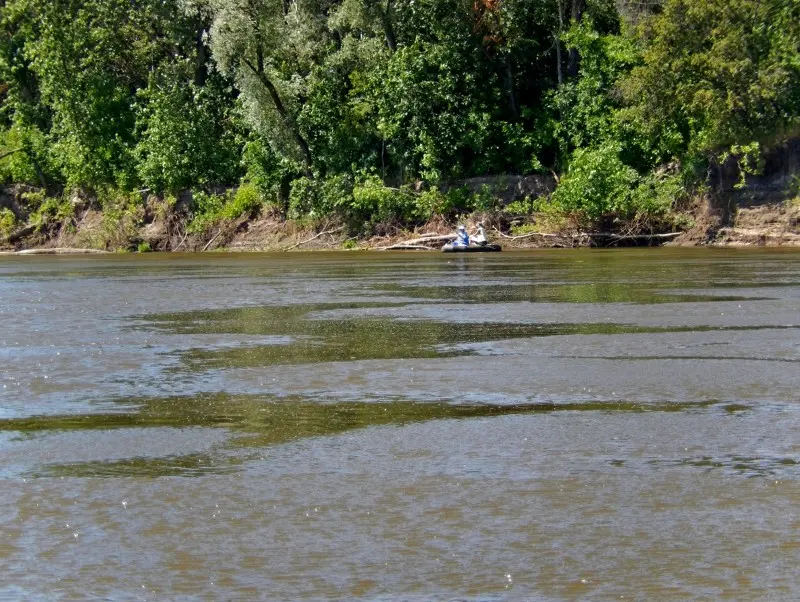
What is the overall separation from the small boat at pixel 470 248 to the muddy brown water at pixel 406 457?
25764 millimetres

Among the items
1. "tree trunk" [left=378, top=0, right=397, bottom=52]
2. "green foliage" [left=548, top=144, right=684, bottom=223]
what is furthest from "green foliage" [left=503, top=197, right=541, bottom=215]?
"tree trunk" [left=378, top=0, right=397, bottom=52]

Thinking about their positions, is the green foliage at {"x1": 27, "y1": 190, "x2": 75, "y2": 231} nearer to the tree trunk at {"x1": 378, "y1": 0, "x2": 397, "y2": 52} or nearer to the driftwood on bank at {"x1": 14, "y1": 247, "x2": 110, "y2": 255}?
the driftwood on bank at {"x1": 14, "y1": 247, "x2": 110, "y2": 255}

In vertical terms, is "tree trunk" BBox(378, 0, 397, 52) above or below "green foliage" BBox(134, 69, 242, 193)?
above

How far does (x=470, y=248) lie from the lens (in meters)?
46.3

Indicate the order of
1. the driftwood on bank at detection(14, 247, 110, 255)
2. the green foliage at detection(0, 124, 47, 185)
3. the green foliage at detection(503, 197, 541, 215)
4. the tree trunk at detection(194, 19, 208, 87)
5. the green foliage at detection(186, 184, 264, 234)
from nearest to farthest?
the green foliage at detection(503, 197, 541, 215), the green foliage at detection(186, 184, 264, 234), the driftwood on bank at detection(14, 247, 110, 255), the tree trunk at detection(194, 19, 208, 87), the green foliage at detection(0, 124, 47, 185)

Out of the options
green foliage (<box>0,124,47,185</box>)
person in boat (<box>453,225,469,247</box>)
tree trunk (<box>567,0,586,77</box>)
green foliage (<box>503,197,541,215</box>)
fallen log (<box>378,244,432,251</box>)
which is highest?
tree trunk (<box>567,0,586,77</box>)

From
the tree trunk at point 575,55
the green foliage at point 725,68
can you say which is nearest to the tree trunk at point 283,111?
the tree trunk at point 575,55

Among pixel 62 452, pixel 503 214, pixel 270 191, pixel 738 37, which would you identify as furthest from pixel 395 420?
pixel 270 191

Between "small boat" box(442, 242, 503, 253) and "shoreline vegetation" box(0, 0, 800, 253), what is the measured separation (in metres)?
5.50

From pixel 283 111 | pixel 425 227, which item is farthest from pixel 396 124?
pixel 283 111

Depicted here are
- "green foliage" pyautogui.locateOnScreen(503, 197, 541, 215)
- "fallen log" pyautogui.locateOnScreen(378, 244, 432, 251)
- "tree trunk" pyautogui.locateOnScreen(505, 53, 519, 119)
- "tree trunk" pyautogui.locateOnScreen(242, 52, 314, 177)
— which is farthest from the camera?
"tree trunk" pyautogui.locateOnScreen(505, 53, 519, 119)

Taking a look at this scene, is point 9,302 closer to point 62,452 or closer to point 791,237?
point 62,452

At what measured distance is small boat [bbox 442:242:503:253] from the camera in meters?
45.7

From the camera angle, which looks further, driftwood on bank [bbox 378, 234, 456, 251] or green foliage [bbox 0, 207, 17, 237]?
green foliage [bbox 0, 207, 17, 237]
